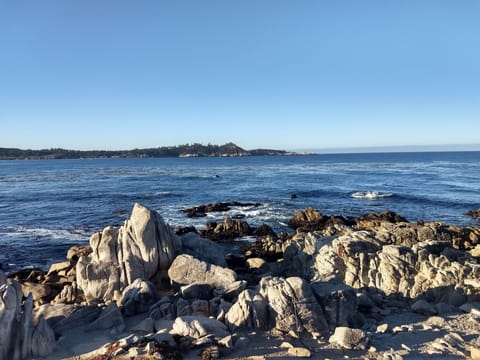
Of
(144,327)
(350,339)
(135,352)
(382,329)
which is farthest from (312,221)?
(135,352)

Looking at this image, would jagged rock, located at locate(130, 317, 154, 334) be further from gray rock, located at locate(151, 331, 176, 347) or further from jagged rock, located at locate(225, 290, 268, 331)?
jagged rock, located at locate(225, 290, 268, 331)

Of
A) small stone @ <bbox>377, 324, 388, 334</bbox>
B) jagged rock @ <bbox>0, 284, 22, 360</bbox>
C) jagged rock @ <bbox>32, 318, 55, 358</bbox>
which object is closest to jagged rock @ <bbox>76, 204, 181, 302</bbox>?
jagged rock @ <bbox>32, 318, 55, 358</bbox>

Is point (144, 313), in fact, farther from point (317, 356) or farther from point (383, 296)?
point (383, 296)

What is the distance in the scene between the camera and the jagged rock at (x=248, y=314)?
11172 millimetres

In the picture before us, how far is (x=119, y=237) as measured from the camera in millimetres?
16312

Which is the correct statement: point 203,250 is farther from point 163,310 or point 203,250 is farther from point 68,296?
point 68,296

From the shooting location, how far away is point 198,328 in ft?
34.4

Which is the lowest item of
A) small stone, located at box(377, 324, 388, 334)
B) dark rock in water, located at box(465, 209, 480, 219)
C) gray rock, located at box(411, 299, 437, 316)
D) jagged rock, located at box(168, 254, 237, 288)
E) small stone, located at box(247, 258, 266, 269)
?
dark rock in water, located at box(465, 209, 480, 219)

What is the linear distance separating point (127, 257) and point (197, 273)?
3.24 metres

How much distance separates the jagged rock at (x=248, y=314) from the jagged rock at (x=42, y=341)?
16.5 feet

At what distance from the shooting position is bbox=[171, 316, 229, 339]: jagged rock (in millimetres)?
10405

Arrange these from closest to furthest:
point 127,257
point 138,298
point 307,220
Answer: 1. point 138,298
2. point 127,257
3. point 307,220

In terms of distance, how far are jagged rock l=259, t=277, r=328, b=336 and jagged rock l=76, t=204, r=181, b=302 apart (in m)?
5.79

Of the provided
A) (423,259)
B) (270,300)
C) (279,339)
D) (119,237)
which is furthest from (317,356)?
(119,237)
